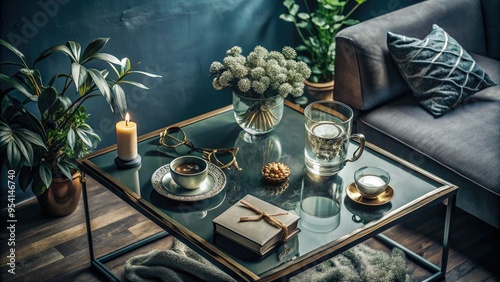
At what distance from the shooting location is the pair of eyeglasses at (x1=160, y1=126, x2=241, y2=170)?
2273mm

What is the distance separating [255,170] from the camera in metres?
2.25

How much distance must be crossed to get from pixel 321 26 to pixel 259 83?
1094 mm

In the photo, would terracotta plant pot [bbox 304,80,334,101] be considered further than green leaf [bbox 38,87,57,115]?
Yes

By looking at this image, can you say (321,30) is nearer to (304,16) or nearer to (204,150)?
(304,16)

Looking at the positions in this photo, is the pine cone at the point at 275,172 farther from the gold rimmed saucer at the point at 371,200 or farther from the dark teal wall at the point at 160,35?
the dark teal wall at the point at 160,35

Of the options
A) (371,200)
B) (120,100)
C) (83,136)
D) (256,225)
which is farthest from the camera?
(83,136)

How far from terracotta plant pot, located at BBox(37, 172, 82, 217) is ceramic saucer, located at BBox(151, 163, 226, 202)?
57 centimetres

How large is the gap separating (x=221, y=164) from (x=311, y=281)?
50 centimetres

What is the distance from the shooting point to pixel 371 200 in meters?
2.08

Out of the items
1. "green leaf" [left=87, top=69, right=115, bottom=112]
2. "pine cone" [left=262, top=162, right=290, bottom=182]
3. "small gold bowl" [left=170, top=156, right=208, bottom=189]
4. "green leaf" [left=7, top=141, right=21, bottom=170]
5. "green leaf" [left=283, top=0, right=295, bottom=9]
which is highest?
"green leaf" [left=87, top=69, right=115, bottom=112]

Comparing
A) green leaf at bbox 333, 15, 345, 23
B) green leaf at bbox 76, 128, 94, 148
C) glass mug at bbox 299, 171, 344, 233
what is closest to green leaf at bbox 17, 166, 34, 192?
green leaf at bbox 76, 128, 94, 148

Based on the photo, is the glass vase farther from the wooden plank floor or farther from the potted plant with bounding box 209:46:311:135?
the wooden plank floor

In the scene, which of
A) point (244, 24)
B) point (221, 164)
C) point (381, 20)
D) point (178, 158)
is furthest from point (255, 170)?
point (244, 24)

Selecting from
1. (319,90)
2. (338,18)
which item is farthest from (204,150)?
(338,18)
